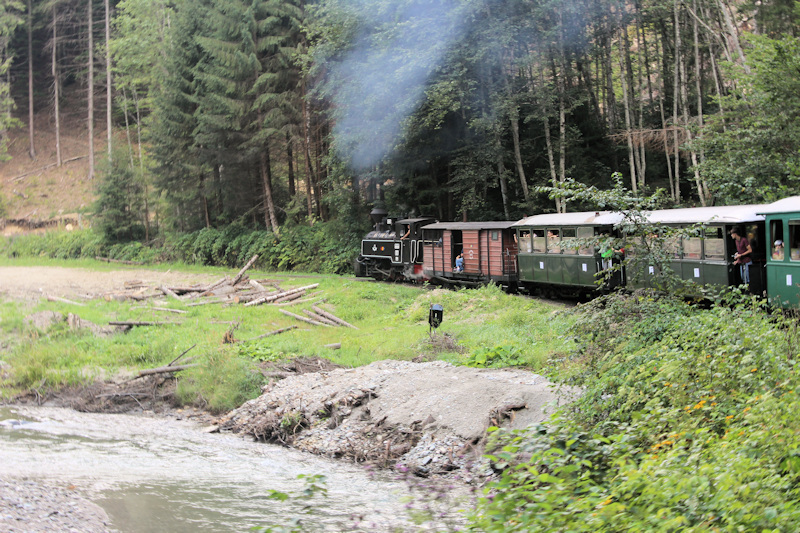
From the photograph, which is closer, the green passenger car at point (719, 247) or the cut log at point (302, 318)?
the green passenger car at point (719, 247)

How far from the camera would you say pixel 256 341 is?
54.7 ft

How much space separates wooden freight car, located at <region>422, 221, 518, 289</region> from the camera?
21.4 metres

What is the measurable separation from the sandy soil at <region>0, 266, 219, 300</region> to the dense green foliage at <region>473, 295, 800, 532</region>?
21.9m

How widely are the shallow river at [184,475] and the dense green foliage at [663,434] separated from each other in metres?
1.99

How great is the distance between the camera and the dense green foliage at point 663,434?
4.57 meters

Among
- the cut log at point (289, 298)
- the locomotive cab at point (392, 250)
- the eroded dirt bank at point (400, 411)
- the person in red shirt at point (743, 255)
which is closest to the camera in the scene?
the eroded dirt bank at point (400, 411)

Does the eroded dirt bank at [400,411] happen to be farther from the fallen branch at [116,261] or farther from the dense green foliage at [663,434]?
the fallen branch at [116,261]

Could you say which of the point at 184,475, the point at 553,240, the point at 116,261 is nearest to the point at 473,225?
the point at 553,240

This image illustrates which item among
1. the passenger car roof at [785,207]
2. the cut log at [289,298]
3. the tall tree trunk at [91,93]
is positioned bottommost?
the cut log at [289,298]

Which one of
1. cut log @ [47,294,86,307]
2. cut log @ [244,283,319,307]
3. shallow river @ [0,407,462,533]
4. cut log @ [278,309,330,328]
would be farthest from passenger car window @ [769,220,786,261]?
cut log @ [47,294,86,307]

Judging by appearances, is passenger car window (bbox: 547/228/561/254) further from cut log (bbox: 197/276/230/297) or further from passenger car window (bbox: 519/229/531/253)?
cut log (bbox: 197/276/230/297)

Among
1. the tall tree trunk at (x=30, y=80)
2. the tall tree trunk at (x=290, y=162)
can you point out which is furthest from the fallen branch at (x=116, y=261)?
the tall tree trunk at (x=30, y=80)

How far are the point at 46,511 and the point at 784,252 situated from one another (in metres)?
12.6

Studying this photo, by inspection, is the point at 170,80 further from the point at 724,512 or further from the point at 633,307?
the point at 724,512
